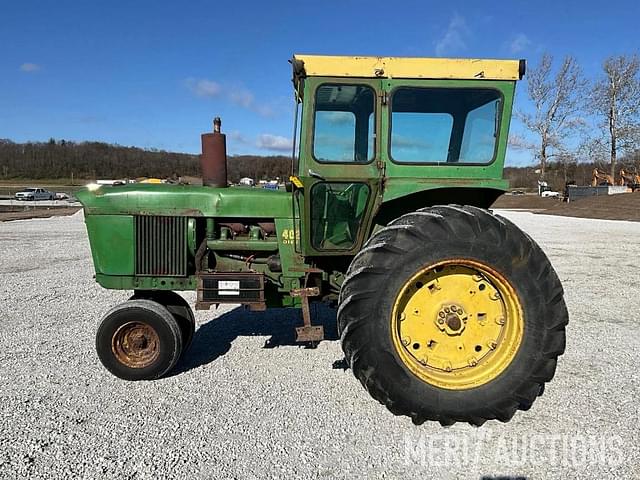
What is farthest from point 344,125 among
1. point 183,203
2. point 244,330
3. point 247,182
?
point 244,330

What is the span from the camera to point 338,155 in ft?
12.1

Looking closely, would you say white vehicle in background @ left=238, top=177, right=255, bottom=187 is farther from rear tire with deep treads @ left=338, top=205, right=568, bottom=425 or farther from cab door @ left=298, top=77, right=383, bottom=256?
rear tire with deep treads @ left=338, top=205, right=568, bottom=425

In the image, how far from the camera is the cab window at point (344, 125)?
3.64m

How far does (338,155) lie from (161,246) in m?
1.81

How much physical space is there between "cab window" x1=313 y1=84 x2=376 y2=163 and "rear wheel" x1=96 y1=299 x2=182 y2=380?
1.92 m

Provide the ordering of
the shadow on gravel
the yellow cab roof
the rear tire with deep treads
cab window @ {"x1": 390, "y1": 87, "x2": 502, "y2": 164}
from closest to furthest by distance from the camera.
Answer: the rear tire with deep treads, the yellow cab roof, cab window @ {"x1": 390, "y1": 87, "x2": 502, "y2": 164}, the shadow on gravel

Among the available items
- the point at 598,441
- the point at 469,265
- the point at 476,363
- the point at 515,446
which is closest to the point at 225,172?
the point at 469,265

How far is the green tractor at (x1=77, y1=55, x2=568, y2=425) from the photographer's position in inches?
124

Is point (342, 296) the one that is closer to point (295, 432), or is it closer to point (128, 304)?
point (295, 432)

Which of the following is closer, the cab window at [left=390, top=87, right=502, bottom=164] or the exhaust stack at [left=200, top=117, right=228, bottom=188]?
the cab window at [left=390, top=87, right=502, bottom=164]

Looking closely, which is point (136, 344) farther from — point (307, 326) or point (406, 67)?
point (406, 67)

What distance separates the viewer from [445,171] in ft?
12.1

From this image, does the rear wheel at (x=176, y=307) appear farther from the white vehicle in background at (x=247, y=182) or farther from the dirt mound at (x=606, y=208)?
the dirt mound at (x=606, y=208)

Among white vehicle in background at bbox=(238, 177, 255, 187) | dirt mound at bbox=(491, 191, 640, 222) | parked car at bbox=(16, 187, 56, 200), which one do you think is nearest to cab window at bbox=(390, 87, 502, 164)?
white vehicle in background at bbox=(238, 177, 255, 187)
